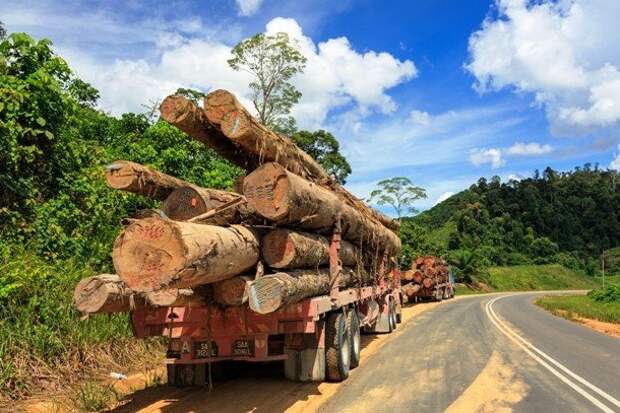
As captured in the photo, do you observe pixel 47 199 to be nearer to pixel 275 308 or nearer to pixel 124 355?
pixel 124 355

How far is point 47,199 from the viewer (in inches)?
435

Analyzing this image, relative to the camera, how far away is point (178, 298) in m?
6.36

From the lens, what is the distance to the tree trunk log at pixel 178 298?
637 cm

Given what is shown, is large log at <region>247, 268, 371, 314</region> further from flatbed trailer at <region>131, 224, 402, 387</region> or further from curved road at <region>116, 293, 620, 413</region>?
curved road at <region>116, 293, 620, 413</region>

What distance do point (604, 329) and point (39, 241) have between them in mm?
18067

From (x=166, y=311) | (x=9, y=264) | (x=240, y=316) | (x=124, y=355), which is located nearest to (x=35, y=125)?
(x=9, y=264)

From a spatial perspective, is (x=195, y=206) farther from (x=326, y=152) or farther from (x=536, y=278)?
(x=536, y=278)

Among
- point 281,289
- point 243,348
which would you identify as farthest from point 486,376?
point 281,289

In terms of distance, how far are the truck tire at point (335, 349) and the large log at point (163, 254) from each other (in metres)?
3.45

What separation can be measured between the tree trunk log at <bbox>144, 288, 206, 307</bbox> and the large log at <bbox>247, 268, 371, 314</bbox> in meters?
0.78

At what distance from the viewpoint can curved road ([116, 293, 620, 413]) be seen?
278 inches

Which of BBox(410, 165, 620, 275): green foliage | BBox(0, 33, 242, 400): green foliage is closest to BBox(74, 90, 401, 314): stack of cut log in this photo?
BBox(0, 33, 242, 400): green foliage

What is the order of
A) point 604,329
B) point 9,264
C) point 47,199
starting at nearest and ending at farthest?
point 9,264 → point 47,199 → point 604,329

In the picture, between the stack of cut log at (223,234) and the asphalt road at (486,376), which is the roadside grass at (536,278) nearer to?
the asphalt road at (486,376)
